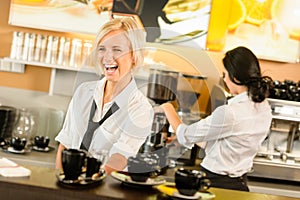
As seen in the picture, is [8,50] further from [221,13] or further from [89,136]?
[89,136]

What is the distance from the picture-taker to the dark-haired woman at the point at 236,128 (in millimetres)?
2578

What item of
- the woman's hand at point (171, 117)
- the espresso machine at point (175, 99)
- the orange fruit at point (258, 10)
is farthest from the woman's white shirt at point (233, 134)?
the orange fruit at point (258, 10)

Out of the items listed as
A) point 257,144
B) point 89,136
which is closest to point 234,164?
point 257,144

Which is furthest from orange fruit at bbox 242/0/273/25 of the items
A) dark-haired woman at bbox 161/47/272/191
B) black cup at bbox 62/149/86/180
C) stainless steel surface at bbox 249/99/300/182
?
black cup at bbox 62/149/86/180

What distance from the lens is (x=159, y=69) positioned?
3.70 meters

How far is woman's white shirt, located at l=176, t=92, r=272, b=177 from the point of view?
2574 millimetres

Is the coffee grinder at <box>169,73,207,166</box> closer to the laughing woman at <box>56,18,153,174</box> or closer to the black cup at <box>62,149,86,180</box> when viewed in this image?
the laughing woman at <box>56,18,153,174</box>

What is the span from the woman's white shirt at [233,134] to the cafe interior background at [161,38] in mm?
1077

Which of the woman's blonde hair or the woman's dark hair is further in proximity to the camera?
the woman's dark hair

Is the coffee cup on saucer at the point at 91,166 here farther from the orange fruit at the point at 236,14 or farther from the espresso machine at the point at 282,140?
the orange fruit at the point at 236,14

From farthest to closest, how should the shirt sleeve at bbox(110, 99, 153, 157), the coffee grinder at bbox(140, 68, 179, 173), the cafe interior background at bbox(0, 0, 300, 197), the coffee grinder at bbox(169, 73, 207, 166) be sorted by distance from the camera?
the cafe interior background at bbox(0, 0, 300, 197) < the coffee grinder at bbox(169, 73, 207, 166) < the coffee grinder at bbox(140, 68, 179, 173) < the shirt sleeve at bbox(110, 99, 153, 157)

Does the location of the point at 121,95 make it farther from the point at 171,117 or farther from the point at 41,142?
the point at 41,142

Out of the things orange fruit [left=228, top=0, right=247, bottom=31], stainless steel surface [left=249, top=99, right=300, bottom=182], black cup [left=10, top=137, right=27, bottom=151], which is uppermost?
orange fruit [left=228, top=0, right=247, bottom=31]

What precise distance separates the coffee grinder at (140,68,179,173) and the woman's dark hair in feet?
1.60
